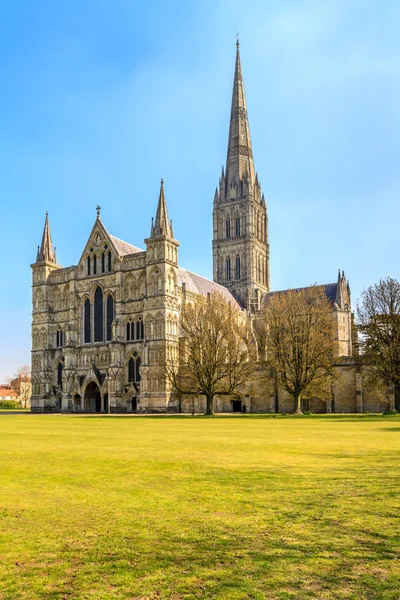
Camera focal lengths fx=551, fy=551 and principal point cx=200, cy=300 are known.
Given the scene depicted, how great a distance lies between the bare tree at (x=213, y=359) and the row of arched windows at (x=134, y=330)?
11665 millimetres

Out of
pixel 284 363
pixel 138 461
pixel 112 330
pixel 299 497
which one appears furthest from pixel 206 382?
pixel 299 497

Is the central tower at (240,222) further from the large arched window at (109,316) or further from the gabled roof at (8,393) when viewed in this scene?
the gabled roof at (8,393)

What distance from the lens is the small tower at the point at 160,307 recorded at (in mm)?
63562

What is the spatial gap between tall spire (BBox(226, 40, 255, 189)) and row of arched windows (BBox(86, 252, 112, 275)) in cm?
4018

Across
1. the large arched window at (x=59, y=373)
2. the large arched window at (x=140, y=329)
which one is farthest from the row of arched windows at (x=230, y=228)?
the large arched window at (x=59, y=373)

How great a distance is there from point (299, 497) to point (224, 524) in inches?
90.9

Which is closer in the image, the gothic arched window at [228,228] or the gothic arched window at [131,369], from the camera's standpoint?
the gothic arched window at [131,369]

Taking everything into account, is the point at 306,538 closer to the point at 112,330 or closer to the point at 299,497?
the point at 299,497

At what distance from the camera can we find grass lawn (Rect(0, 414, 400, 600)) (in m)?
5.96

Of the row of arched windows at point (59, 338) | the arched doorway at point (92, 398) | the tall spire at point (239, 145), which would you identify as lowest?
the arched doorway at point (92, 398)

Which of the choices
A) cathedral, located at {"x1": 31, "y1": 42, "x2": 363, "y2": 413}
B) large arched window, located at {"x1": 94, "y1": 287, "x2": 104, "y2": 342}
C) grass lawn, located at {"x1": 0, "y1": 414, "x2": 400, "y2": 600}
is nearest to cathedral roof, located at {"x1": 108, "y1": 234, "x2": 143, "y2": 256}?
cathedral, located at {"x1": 31, "y1": 42, "x2": 363, "y2": 413}

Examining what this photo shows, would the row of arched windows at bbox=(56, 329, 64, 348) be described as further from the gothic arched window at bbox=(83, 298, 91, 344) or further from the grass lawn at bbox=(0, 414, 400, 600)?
the grass lawn at bbox=(0, 414, 400, 600)

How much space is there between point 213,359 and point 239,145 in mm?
62433

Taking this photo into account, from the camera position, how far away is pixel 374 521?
823 cm
